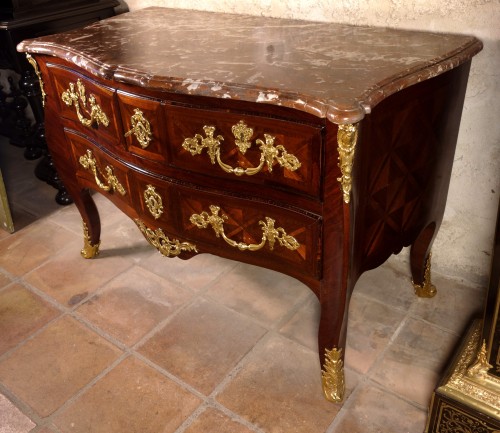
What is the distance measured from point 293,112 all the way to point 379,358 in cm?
93

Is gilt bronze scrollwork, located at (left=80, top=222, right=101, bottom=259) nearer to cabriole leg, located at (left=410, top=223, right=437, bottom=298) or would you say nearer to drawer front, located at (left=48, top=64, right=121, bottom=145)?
drawer front, located at (left=48, top=64, right=121, bottom=145)

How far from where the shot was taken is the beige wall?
4.89ft

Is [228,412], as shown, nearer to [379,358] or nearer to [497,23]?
[379,358]

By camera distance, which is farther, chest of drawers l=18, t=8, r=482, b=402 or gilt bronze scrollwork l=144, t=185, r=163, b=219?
gilt bronze scrollwork l=144, t=185, r=163, b=219

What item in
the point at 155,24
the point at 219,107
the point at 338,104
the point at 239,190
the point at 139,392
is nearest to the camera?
the point at 338,104

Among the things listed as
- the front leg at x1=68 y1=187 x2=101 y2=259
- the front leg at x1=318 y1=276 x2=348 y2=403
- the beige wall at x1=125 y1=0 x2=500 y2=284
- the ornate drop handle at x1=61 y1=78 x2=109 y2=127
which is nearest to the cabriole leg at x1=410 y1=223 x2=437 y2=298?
the beige wall at x1=125 y1=0 x2=500 y2=284

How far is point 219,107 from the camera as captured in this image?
121cm

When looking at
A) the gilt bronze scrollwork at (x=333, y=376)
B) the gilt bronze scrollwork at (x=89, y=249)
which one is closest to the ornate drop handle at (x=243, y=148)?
the gilt bronze scrollwork at (x=333, y=376)

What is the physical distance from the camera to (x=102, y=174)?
1722 millimetres

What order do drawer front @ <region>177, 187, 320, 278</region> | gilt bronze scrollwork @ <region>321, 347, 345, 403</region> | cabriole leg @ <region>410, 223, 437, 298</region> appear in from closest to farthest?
drawer front @ <region>177, 187, 320, 278</region> → gilt bronze scrollwork @ <region>321, 347, 345, 403</region> → cabriole leg @ <region>410, 223, 437, 298</region>

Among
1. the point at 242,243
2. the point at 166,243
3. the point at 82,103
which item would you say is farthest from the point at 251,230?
the point at 82,103

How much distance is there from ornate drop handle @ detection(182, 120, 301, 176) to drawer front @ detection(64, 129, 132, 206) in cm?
35

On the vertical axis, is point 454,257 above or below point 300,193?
below

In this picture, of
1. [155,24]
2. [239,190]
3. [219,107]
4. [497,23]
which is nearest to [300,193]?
[239,190]
